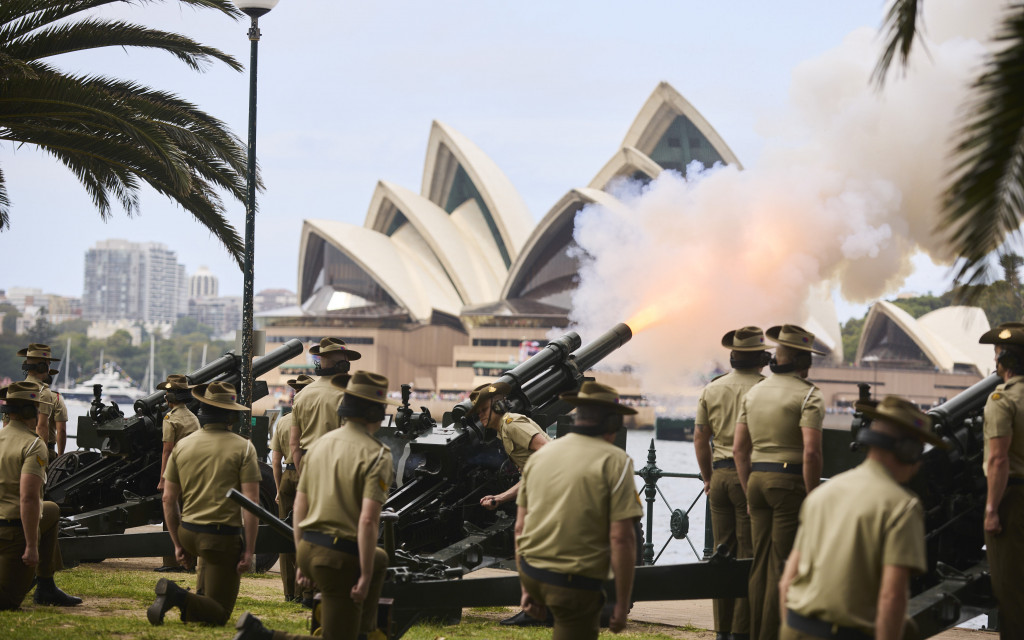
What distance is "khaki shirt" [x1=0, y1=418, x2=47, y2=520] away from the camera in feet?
23.6

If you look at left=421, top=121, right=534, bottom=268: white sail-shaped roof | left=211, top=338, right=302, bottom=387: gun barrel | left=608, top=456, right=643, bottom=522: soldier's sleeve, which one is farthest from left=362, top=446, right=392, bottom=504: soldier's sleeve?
left=421, top=121, right=534, bottom=268: white sail-shaped roof

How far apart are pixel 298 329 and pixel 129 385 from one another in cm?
3840

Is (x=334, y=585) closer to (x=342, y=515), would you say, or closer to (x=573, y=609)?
(x=342, y=515)

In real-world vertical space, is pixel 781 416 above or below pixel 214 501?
above

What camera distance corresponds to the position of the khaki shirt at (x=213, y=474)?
672 centimetres

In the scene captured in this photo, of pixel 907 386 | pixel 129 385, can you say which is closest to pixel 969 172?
pixel 907 386

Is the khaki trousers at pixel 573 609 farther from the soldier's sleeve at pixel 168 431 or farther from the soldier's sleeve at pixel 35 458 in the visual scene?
the soldier's sleeve at pixel 168 431

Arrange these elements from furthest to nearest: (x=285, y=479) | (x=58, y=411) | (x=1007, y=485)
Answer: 1. (x=58, y=411)
2. (x=285, y=479)
3. (x=1007, y=485)

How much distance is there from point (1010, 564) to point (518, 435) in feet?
9.84

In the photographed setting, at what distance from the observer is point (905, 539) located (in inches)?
151

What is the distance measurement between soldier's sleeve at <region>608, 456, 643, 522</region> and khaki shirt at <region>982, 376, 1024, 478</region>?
7.76 ft

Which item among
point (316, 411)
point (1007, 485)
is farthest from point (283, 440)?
point (1007, 485)

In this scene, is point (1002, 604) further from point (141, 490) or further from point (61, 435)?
point (61, 435)

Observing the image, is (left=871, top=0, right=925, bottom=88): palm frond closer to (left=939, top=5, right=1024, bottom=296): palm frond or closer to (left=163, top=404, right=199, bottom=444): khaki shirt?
(left=939, top=5, right=1024, bottom=296): palm frond
